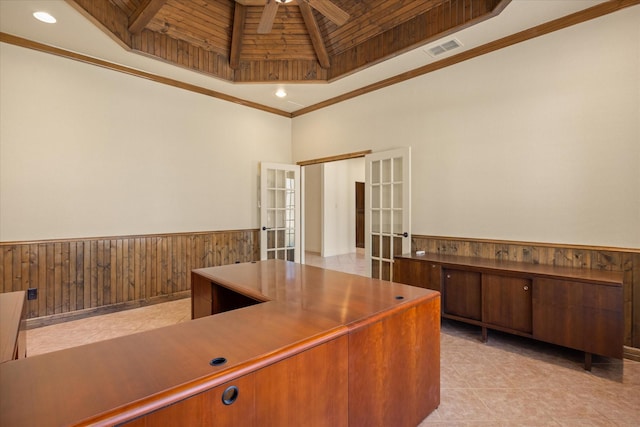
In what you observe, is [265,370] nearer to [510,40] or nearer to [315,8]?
[315,8]

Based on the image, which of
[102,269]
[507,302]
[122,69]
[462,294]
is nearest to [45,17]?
[122,69]

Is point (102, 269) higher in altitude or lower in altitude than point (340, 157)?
lower

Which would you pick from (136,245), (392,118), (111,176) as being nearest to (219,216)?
(136,245)

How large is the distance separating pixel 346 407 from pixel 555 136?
307 cm

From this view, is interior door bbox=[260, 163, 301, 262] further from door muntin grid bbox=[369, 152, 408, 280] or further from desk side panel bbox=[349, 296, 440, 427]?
desk side panel bbox=[349, 296, 440, 427]

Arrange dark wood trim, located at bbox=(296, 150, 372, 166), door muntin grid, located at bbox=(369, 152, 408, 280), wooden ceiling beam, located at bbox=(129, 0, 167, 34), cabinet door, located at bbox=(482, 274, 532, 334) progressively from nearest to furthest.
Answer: cabinet door, located at bbox=(482, 274, 532, 334), wooden ceiling beam, located at bbox=(129, 0, 167, 34), door muntin grid, located at bbox=(369, 152, 408, 280), dark wood trim, located at bbox=(296, 150, 372, 166)

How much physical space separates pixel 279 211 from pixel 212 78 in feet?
7.47

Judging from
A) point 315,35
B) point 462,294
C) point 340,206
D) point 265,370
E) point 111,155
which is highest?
point 315,35

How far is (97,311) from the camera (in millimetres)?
3701

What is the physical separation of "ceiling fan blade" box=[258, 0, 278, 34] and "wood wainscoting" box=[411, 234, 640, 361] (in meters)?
2.94

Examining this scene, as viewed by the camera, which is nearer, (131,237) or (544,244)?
(544,244)

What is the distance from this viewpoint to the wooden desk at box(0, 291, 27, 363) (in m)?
1.24

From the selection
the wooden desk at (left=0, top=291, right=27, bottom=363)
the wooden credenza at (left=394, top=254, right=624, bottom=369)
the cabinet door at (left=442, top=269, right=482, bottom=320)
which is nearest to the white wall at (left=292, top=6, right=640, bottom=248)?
the wooden credenza at (left=394, top=254, right=624, bottom=369)

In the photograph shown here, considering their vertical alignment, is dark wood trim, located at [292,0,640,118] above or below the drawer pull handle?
above
